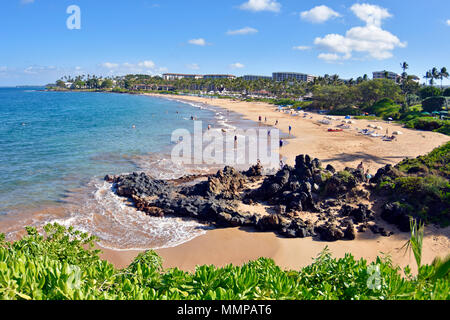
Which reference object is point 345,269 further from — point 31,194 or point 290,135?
point 290,135

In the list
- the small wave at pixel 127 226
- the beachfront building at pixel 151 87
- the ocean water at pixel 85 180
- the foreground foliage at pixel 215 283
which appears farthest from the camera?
the beachfront building at pixel 151 87

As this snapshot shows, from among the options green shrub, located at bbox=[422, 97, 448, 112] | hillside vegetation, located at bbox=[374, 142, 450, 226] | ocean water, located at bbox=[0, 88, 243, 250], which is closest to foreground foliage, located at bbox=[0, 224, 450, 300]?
ocean water, located at bbox=[0, 88, 243, 250]

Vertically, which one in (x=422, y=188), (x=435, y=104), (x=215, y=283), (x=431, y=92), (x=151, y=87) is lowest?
(x=422, y=188)

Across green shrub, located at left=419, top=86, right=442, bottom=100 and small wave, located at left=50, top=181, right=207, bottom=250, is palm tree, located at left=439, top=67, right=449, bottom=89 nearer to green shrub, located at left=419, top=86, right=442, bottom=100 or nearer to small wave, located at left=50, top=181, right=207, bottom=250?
green shrub, located at left=419, top=86, right=442, bottom=100

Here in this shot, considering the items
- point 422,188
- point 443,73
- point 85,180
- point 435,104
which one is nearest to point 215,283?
point 422,188

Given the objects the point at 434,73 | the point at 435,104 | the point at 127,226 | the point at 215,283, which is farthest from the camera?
the point at 434,73

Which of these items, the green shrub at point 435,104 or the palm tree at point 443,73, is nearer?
the green shrub at point 435,104

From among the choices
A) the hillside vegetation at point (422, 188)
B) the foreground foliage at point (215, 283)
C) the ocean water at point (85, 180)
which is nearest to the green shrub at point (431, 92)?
the hillside vegetation at point (422, 188)

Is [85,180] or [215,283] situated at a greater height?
[215,283]

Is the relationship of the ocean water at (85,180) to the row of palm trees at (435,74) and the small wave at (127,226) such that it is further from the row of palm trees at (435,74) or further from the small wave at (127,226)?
the row of palm trees at (435,74)

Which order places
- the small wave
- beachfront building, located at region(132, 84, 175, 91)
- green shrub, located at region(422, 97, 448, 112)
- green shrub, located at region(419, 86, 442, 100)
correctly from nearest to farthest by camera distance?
the small wave
green shrub, located at region(422, 97, 448, 112)
green shrub, located at region(419, 86, 442, 100)
beachfront building, located at region(132, 84, 175, 91)

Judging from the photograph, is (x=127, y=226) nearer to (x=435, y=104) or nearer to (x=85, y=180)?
(x=85, y=180)

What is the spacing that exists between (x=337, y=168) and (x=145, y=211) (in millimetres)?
15421
